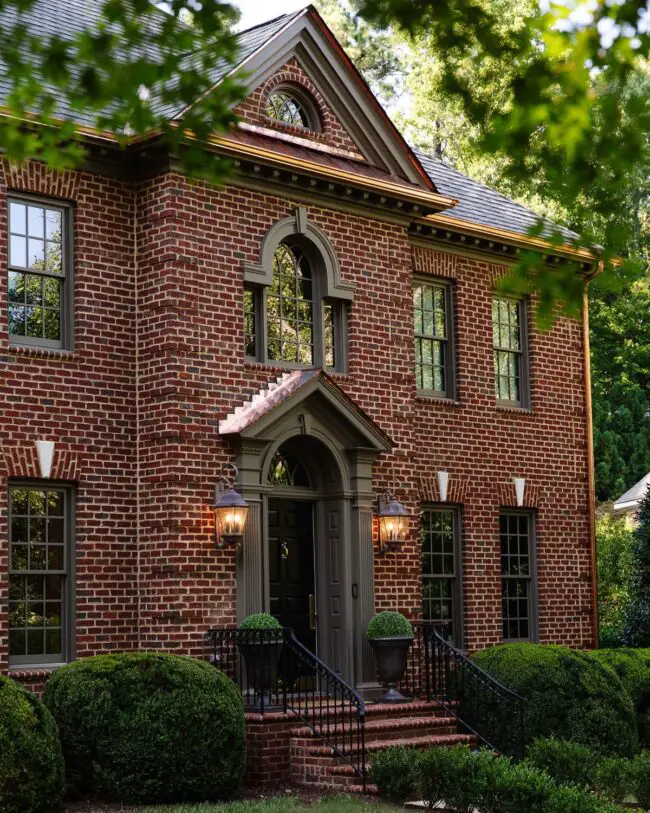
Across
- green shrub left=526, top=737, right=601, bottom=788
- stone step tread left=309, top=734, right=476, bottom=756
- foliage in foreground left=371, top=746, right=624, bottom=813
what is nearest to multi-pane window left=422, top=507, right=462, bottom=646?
stone step tread left=309, top=734, right=476, bottom=756

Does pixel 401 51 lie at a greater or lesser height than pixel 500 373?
greater

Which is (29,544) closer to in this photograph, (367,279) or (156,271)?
(156,271)

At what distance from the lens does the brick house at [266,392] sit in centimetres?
1485

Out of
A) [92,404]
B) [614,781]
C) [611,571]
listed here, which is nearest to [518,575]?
[614,781]

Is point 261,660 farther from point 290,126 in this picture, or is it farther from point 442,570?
point 290,126

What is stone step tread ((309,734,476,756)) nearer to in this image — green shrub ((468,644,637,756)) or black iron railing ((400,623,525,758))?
black iron railing ((400,623,525,758))

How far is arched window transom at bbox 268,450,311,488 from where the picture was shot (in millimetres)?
16578

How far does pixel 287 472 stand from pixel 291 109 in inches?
171

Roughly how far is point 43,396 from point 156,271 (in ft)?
6.29

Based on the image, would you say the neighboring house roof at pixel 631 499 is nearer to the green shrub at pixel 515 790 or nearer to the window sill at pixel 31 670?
the window sill at pixel 31 670

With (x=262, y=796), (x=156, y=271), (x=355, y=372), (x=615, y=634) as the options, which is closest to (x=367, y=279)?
(x=355, y=372)

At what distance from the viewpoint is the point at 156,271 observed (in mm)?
15555

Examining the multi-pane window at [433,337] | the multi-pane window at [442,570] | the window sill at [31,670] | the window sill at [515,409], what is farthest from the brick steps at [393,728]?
the window sill at [515,409]

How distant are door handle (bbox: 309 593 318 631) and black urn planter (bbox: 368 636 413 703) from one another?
74 centimetres
